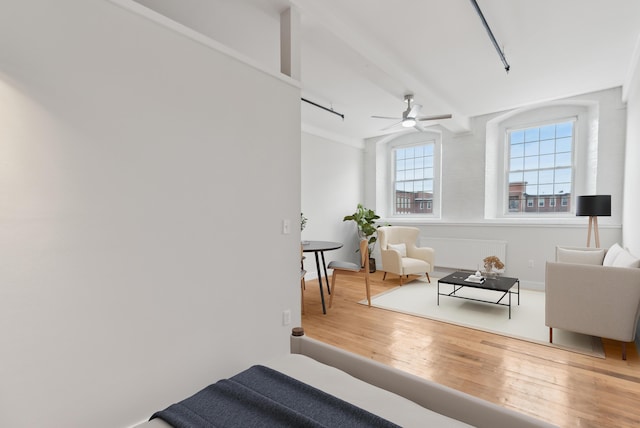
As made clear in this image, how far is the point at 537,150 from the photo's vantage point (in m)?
5.40

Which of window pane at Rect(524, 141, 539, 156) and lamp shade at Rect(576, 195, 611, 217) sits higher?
window pane at Rect(524, 141, 539, 156)

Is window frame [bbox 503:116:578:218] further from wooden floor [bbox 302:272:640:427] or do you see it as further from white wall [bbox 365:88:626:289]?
wooden floor [bbox 302:272:640:427]

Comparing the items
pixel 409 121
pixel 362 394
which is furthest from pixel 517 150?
pixel 362 394

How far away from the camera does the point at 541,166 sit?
5363mm

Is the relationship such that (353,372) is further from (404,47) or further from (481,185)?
(481,185)

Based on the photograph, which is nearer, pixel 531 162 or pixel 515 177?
pixel 531 162

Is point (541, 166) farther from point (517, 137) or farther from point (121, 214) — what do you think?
point (121, 214)

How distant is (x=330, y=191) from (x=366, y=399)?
5227 millimetres

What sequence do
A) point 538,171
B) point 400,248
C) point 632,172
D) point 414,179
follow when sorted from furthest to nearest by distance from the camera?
point 414,179, point 400,248, point 538,171, point 632,172

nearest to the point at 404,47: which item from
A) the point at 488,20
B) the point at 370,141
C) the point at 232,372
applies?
the point at 488,20

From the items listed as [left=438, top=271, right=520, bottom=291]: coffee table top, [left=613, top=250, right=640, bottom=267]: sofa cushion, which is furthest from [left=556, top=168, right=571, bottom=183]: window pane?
[left=613, top=250, right=640, bottom=267]: sofa cushion

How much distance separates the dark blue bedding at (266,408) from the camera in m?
1.08

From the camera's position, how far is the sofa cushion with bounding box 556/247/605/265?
153 inches

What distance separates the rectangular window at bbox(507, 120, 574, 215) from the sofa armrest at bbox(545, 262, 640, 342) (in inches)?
115
